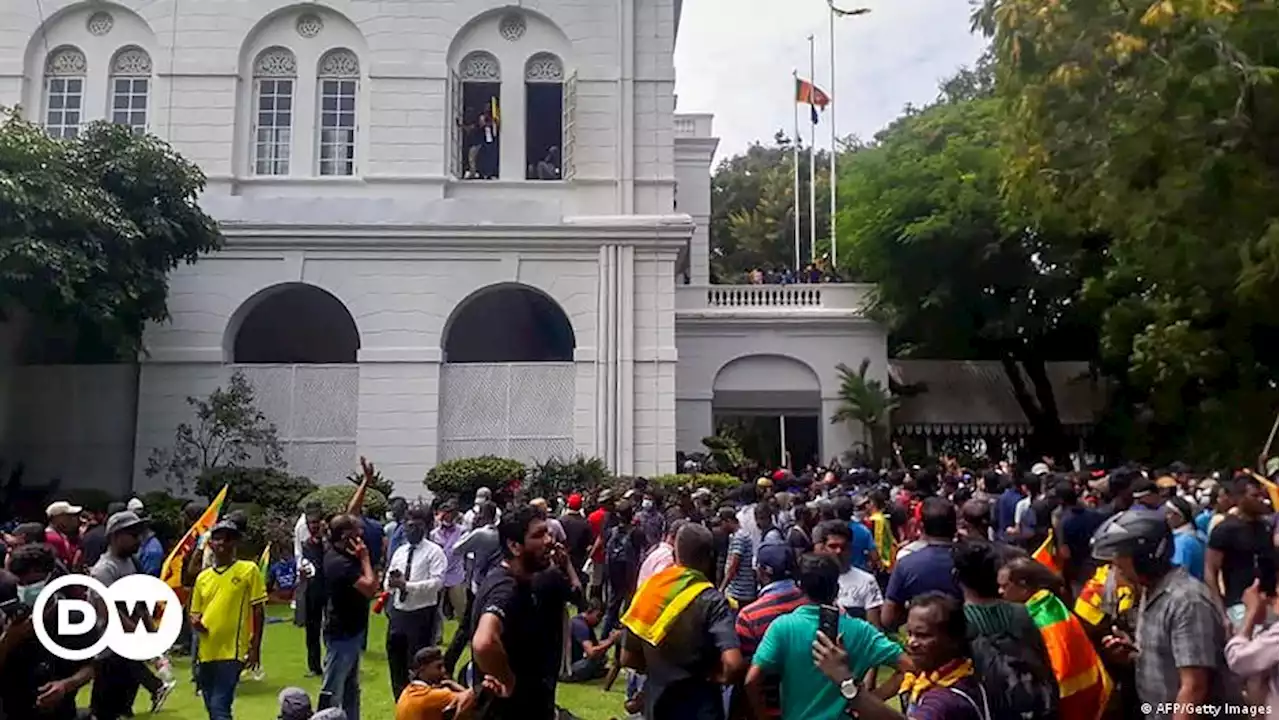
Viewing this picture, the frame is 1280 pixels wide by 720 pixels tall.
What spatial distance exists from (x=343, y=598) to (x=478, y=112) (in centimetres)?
1746

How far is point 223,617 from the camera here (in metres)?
7.38

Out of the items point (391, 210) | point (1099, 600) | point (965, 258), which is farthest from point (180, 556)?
point (965, 258)

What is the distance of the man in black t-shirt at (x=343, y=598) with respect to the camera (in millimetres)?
7391

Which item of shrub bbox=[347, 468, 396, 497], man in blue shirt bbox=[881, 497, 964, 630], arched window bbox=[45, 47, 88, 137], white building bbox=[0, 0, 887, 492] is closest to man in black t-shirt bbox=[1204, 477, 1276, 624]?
man in blue shirt bbox=[881, 497, 964, 630]

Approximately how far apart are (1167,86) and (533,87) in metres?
13.3

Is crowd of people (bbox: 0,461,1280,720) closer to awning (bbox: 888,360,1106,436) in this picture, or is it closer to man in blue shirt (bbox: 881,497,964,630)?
man in blue shirt (bbox: 881,497,964,630)

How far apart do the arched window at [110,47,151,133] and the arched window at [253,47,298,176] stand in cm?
221

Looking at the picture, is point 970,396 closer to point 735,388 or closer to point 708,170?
point 735,388

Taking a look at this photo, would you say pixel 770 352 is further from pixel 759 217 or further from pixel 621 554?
pixel 759 217

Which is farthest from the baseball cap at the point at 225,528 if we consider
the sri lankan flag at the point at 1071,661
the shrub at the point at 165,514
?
the shrub at the point at 165,514

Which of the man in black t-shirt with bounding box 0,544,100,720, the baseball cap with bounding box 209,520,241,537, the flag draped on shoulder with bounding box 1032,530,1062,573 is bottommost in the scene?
the man in black t-shirt with bounding box 0,544,100,720

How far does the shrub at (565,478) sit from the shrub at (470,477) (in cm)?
30

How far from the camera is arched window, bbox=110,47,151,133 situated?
23.0m

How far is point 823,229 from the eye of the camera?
43.4 meters
